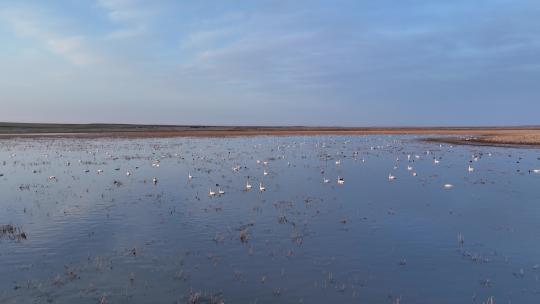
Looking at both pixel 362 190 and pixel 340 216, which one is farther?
pixel 362 190

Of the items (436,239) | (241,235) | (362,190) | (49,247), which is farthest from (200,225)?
(362,190)

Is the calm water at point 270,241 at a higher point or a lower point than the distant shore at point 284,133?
lower

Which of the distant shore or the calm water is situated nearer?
the calm water

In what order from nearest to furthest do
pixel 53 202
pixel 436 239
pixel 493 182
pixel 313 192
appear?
pixel 436 239 → pixel 53 202 → pixel 313 192 → pixel 493 182

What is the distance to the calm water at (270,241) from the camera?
955cm

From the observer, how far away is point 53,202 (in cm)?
1873

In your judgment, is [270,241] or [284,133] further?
[284,133]

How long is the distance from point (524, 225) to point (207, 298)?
35.8 feet

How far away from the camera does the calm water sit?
955cm

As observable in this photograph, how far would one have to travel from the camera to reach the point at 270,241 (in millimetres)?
12961

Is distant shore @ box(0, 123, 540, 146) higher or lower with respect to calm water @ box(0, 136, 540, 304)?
higher

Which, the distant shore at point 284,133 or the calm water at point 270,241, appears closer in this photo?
the calm water at point 270,241

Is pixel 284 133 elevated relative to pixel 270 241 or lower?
elevated

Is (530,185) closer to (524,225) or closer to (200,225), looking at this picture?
(524,225)
